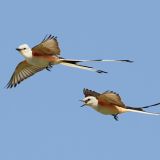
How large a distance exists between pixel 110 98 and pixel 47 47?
160cm

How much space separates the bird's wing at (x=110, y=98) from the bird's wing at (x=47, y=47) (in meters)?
1.24

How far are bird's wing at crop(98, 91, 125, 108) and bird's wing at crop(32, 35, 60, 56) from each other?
1239mm

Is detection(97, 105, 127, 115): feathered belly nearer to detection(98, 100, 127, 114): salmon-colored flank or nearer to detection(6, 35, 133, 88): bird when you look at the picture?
detection(98, 100, 127, 114): salmon-colored flank

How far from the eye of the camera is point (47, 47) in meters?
15.3

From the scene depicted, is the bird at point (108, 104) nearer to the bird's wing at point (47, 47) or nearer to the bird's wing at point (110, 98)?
the bird's wing at point (110, 98)

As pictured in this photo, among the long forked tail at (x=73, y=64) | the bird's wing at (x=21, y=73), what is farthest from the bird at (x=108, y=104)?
the bird's wing at (x=21, y=73)

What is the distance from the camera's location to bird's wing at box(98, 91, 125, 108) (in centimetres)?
1512

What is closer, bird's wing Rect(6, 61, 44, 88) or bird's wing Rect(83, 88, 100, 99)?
bird's wing Rect(83, 88, 100, 99)

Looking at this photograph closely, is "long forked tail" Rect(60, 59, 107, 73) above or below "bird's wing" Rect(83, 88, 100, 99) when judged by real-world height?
above

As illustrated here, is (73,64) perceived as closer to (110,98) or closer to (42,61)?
(42,61)

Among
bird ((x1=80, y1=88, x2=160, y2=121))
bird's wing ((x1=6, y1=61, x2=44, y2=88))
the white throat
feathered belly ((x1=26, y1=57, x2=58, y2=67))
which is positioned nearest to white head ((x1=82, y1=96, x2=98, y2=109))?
bird ((x1=80, y1=88, x2=160, y2=121))

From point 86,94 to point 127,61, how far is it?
196cm

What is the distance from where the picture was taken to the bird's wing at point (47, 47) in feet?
50.1

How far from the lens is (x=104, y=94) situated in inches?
598
